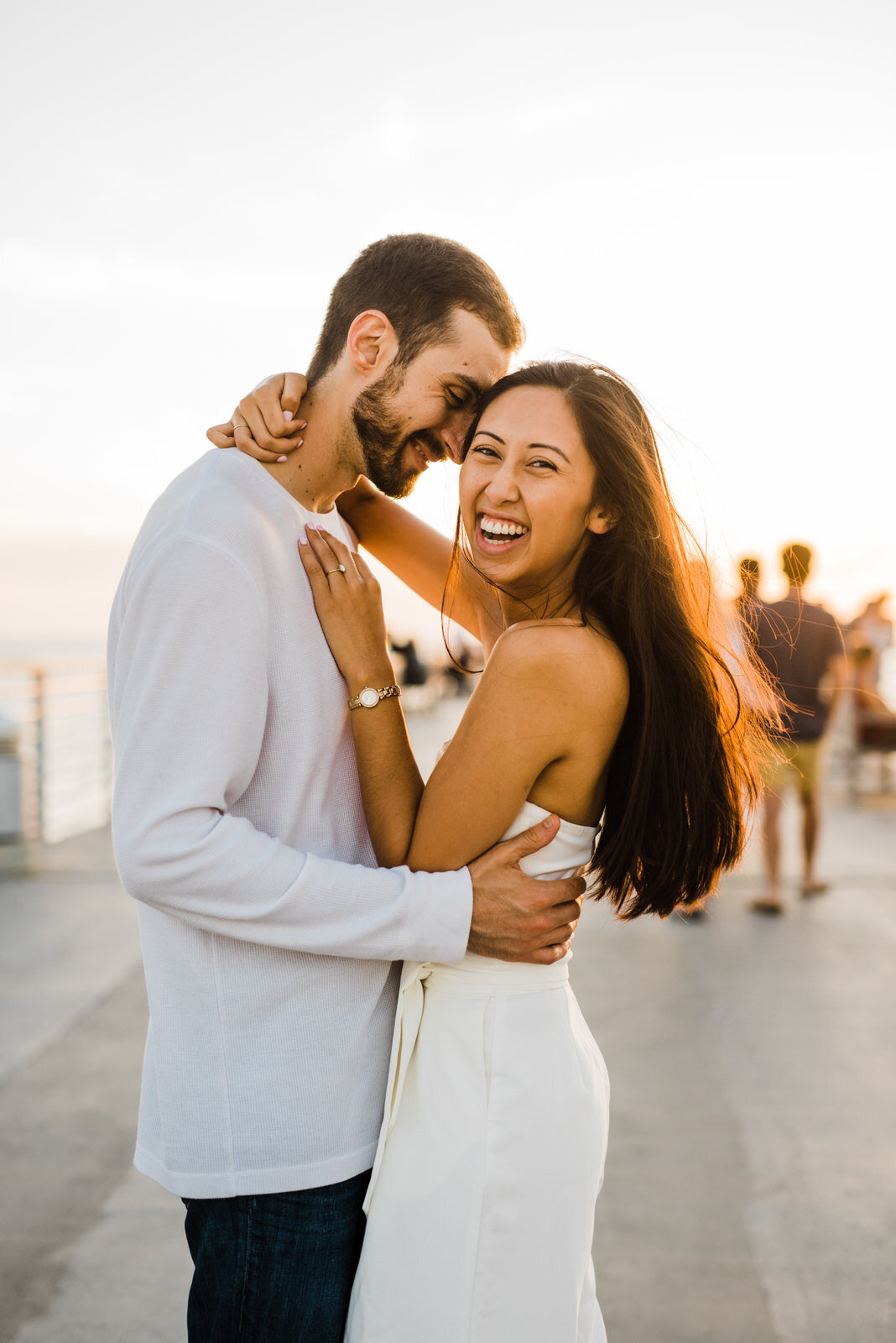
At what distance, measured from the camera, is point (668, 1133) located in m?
3.29

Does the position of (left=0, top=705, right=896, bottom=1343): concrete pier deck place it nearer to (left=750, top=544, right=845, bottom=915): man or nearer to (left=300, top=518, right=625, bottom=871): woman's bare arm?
(left=750, top=544, right=845, bottom=915): man

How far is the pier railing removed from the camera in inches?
265

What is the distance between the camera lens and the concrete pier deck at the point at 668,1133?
2486mm

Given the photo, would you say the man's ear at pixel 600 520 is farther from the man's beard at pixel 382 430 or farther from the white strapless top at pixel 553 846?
the white strapless top at pixel 553 846

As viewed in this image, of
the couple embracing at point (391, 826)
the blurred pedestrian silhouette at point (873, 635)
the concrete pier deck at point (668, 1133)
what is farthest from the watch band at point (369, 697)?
the blurred pedestrian silhouette at point (873, 635)

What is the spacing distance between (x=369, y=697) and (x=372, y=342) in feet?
2.07

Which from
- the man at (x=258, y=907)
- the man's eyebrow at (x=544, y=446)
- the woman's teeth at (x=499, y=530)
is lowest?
the man at (x=258, y=907)

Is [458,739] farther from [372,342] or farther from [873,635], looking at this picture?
[873,635]

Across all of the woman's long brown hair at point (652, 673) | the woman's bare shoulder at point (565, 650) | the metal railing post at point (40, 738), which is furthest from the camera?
the metal railing post at point (40, 738)

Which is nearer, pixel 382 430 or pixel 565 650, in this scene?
pixel 565 650

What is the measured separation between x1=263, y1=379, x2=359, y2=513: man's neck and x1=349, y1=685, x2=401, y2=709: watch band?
375mm

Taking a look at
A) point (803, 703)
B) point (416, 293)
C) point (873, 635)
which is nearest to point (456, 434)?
point (416, 293)

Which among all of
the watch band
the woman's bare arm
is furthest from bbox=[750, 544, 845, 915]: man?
the watch band

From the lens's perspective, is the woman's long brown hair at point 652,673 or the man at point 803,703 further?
the man at point 803,703
